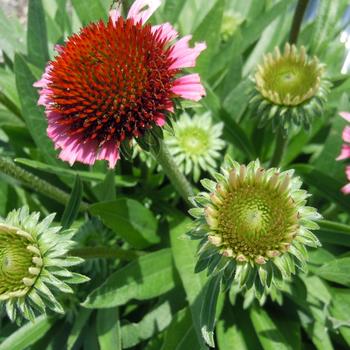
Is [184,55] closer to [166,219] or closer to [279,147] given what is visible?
[279,147]

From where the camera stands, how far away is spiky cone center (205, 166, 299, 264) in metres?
1.14

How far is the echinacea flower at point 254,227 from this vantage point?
114 centimetres

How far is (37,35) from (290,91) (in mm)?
Answer: 939

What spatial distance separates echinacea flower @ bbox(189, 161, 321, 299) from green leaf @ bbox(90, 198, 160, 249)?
0.42 metres

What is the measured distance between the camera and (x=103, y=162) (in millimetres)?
1857

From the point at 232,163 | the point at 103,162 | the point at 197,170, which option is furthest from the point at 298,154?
the point at 232,163

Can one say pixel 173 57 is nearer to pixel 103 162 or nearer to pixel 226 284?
pixel 226 284

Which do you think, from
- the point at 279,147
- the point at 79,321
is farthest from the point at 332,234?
the point at 79,321

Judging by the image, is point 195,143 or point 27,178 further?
point 195,143

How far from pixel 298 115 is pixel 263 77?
17 cm

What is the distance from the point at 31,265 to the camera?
1220 millimetres

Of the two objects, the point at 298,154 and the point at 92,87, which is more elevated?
the point at 92,87

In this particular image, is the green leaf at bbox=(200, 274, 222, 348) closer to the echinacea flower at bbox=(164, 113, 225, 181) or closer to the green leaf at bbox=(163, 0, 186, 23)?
the echinacea flower at bbox=(164, 113, 225, 181)

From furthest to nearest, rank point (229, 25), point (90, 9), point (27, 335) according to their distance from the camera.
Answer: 1. point (229, 25)
2. point (90, 9)
3. point (27, 335)
